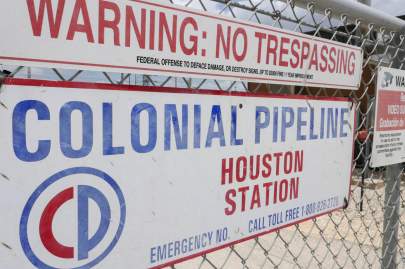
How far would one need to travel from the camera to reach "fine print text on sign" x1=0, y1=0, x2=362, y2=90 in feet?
2.89

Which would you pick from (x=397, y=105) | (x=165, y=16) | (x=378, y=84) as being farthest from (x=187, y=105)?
(x=397, y=105)

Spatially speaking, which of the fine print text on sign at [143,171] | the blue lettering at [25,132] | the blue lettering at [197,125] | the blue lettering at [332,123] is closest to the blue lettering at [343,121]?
the blue lettering at [332,123]

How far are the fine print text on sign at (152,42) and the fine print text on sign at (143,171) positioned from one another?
66mm

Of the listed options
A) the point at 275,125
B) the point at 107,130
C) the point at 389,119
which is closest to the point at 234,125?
the point at 275,125

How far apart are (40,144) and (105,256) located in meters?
0.34

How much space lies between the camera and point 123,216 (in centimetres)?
107

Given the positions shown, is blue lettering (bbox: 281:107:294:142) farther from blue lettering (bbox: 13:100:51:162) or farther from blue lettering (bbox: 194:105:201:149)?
blue lettering (bbox: 13:100:51:162)

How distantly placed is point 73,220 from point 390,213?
181 centimetres

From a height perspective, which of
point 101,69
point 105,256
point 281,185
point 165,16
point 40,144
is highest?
point 165,16

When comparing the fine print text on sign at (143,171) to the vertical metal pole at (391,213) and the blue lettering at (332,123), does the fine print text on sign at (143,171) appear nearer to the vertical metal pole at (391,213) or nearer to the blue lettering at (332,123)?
the blue lettering at (332,123)

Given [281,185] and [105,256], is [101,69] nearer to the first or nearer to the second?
[105,256]

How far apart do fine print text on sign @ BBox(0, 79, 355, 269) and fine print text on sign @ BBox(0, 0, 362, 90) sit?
66mm

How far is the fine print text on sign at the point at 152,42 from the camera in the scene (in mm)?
881

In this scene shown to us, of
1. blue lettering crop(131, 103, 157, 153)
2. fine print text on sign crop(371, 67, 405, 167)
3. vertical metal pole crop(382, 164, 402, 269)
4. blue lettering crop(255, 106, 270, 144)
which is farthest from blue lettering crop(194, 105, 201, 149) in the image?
vertical metal pole crop(382, 164, 402, 269)
